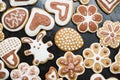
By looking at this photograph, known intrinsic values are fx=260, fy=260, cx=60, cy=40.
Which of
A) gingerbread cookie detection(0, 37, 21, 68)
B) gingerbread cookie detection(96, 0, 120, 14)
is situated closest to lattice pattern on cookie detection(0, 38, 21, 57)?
gingerbread cookie detection(0, 37, 21, 68)

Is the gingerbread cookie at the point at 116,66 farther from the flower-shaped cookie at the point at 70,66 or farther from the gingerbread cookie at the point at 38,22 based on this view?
the gingerbread cookie at the point at 38,22

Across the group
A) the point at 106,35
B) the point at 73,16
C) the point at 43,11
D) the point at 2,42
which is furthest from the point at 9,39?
the point at 106,35

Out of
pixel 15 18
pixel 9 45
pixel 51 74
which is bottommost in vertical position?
pixel 51 74

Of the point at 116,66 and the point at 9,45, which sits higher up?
the point at 9,45

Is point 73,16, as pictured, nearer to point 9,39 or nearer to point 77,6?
point 77,6

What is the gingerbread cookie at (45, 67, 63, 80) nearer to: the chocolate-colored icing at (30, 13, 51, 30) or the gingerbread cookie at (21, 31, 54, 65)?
the gingerbread cookie at (21, 31, 54, 65)

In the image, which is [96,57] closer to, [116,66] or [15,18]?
[116,66]

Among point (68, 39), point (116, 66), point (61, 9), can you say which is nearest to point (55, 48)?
point (68, 39)
